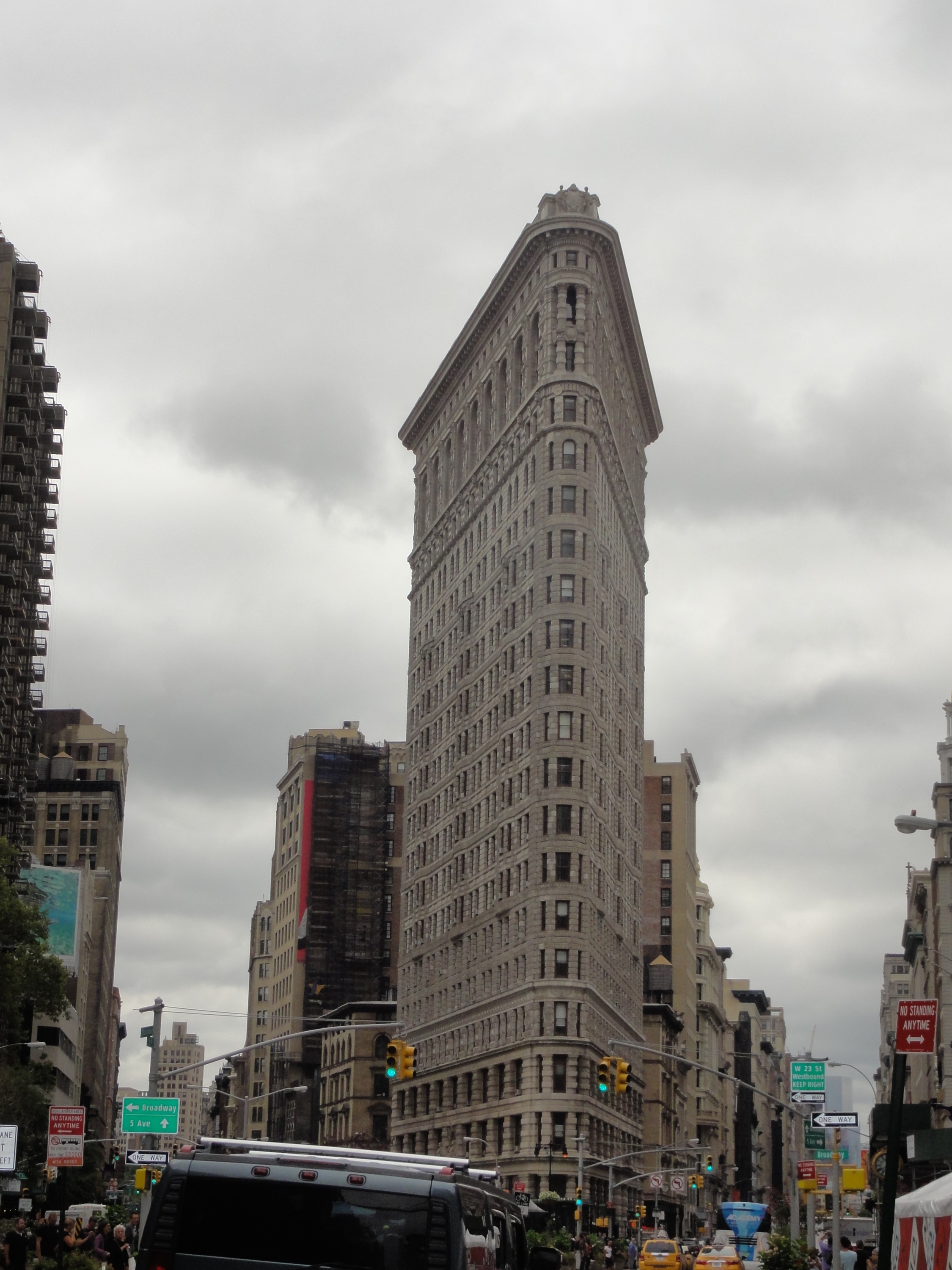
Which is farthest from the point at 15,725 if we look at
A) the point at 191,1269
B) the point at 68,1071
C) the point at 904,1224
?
the point at 191,1269

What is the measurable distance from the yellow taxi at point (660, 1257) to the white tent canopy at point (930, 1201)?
1623 inches

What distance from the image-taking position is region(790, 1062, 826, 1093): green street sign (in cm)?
4419

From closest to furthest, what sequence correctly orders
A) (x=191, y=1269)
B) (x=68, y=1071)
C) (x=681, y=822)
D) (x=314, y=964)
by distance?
1. (x=191, y=1269)
2. (x=68, y=1071)
3. (x=681, y=822)
4. (x=314, y=964)

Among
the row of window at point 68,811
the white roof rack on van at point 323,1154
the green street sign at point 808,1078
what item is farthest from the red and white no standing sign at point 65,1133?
the row of window at point 68,811

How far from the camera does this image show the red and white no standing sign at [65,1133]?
107ft

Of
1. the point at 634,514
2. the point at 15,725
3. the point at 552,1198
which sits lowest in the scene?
the point at 552,1198

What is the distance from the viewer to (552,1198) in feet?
334

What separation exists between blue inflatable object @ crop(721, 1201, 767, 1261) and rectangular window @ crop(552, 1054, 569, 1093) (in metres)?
12.4

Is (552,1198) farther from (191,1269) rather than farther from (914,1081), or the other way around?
(191,1269)

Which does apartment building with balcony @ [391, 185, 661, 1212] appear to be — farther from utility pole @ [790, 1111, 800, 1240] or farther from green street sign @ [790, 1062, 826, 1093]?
green street sign @ [790, 1062, 826, 1093]

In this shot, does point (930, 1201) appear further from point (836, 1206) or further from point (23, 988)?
point (23, 988)

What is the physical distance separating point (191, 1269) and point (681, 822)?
170 meters

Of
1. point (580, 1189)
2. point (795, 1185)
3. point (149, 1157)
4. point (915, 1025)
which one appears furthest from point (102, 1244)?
point (580, 1189)

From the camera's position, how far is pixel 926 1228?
72.7 ft
